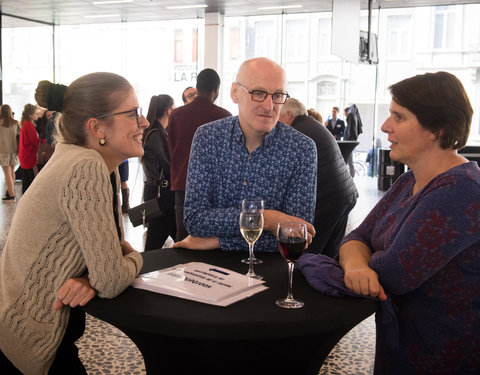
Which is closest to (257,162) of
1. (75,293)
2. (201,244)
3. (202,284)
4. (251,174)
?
(251,174)

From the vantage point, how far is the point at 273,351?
1477mm

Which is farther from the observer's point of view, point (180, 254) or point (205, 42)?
point (205, 42)

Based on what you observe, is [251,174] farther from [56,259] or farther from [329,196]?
[329,196]

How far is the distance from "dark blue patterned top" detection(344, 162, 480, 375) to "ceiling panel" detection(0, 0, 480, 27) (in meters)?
9.93

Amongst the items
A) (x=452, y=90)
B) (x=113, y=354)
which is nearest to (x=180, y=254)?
(x=452, y=90)

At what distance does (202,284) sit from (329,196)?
1849 mm

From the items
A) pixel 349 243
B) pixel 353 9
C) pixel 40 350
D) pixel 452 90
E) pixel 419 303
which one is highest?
pixel 353 9

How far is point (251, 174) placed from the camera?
215 cm

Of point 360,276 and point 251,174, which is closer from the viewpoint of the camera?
point 360,276

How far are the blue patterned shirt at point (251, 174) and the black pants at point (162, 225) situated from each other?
6.41 feet

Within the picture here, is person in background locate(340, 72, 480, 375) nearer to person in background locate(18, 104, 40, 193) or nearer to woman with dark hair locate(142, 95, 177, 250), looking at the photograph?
woman with dark hair locate(142, 95, 177, 250)

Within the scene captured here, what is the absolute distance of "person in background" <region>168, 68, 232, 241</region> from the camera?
3.95m

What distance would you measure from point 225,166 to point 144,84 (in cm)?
1172

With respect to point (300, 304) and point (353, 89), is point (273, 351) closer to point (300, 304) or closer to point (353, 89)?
point (300, 304)
